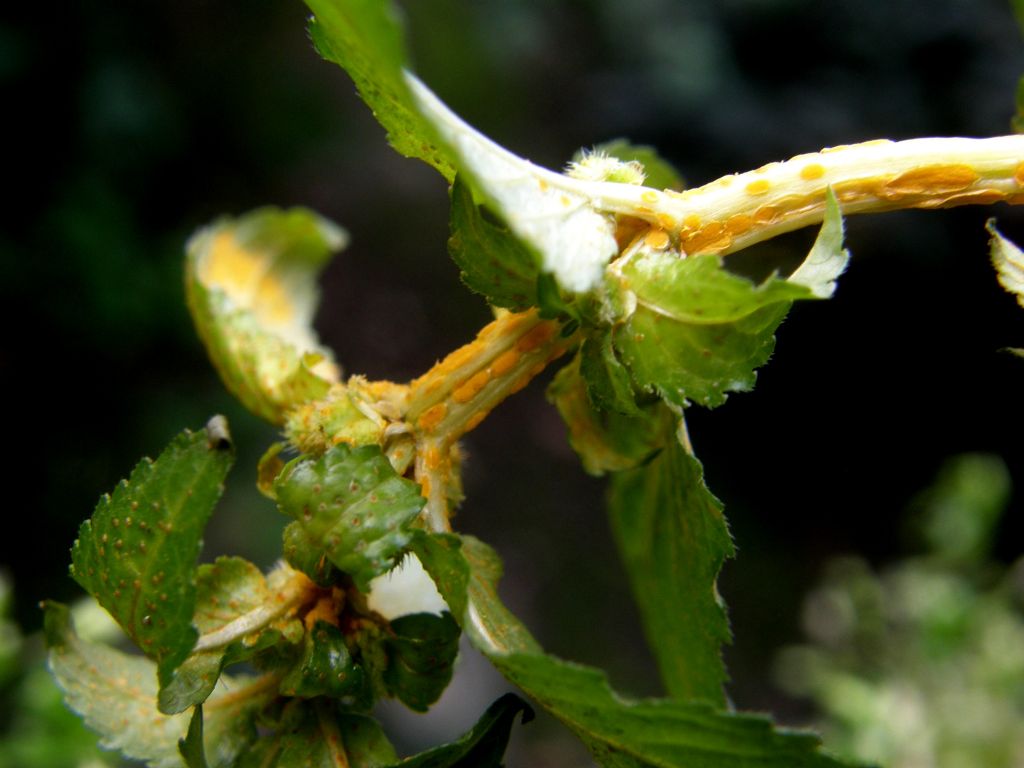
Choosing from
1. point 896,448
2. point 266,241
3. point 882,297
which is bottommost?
point 266,241

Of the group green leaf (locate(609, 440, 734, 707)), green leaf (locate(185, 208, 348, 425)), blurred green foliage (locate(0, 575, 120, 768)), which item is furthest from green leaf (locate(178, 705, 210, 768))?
blurred green foliage (locate(0, 575, 120, 768))

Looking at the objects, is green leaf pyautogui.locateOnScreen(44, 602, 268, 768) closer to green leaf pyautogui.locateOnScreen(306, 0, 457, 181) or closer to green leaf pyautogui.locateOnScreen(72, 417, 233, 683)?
green leaf pyautogui.locateOnScreen(72, 417, 233, 683)

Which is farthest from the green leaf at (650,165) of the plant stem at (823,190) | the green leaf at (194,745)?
the green leaf at (194,745)

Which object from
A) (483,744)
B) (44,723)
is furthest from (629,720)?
(44,723)

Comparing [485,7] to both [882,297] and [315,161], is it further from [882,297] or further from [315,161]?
[882,297]

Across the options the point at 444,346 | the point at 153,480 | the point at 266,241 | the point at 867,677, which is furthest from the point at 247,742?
the point at 444,346

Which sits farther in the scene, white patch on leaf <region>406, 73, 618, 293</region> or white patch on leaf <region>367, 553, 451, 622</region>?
white patch on leaf <region>367, 553, 451, 622</region>
